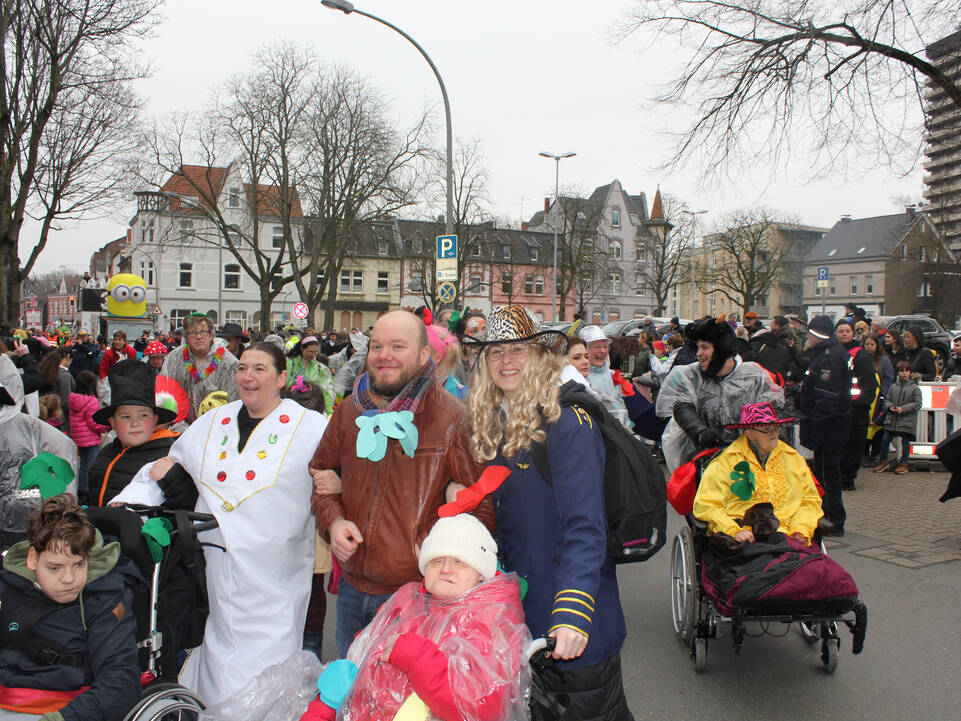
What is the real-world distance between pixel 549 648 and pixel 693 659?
9.23ft

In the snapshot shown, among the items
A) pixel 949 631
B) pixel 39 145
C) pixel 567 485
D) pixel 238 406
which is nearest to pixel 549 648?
pixel 567 485

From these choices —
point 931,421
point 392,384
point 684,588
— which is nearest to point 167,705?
point 392,384

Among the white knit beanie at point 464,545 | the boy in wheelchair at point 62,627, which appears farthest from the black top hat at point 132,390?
the white knit beanie at point 464,545

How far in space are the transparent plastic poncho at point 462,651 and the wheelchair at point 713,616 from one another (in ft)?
7.09

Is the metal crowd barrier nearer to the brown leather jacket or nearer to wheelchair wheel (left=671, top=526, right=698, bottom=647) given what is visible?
wheelchair wheel (left=671, top=526, right=698, bottom=647)

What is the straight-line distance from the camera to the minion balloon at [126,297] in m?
21.2

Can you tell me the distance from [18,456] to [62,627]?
1616 mm

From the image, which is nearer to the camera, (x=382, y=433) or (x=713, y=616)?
(x=382, y=433)

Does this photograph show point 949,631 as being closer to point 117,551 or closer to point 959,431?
point 959,431

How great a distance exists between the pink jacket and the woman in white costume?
17.6ft

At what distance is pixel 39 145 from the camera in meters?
18.5

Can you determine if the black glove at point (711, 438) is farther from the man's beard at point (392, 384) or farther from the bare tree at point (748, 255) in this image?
the bare tree at point (748, 255)

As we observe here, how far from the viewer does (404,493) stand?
8.80ft

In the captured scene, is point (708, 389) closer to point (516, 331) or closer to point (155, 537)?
point (516, 331)
